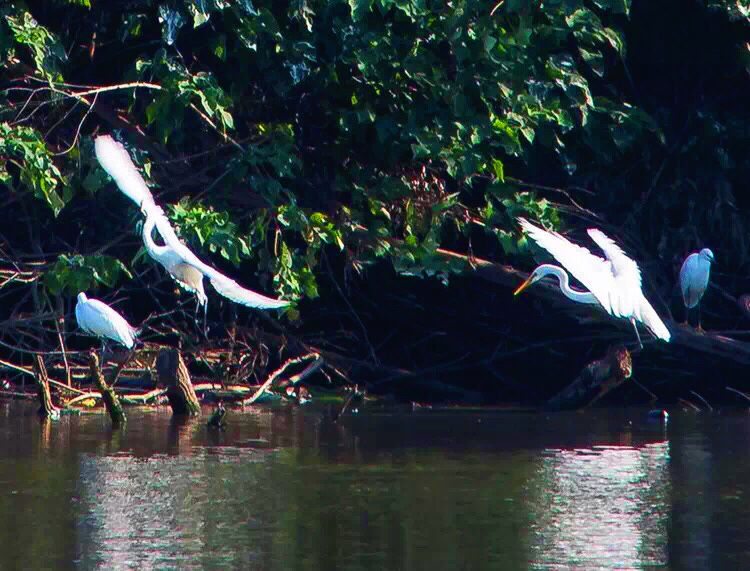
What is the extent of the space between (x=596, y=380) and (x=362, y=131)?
2.43 m

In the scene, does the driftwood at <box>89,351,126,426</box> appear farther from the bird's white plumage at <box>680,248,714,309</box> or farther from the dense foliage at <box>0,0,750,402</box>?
the bird's white plumage at <box>680,248,714,309</box>

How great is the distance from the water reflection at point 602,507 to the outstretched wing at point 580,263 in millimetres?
1216

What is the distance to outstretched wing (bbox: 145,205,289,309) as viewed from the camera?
26.6 feet

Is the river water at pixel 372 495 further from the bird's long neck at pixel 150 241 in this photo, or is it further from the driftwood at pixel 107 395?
the bird's long neck at pixel 150 241

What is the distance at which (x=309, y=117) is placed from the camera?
35.2ft

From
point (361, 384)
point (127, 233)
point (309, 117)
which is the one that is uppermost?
point (309, 117)

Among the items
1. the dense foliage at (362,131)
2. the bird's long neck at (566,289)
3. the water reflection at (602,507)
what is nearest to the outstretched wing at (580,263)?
the bird's long neck at (566,289)

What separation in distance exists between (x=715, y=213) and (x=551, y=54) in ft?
6.34

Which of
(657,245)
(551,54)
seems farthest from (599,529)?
(657,245)

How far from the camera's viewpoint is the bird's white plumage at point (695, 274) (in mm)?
10594

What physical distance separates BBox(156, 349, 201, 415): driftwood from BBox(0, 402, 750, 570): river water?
21 centimetres


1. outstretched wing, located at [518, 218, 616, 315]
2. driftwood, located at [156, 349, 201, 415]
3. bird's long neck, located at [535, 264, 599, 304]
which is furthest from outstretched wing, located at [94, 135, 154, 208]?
bird's long neck, located at [535, 264, 599, 304]

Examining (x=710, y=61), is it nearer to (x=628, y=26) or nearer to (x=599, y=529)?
(x=628, y=26)

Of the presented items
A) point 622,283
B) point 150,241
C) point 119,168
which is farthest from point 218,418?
point 622,283
